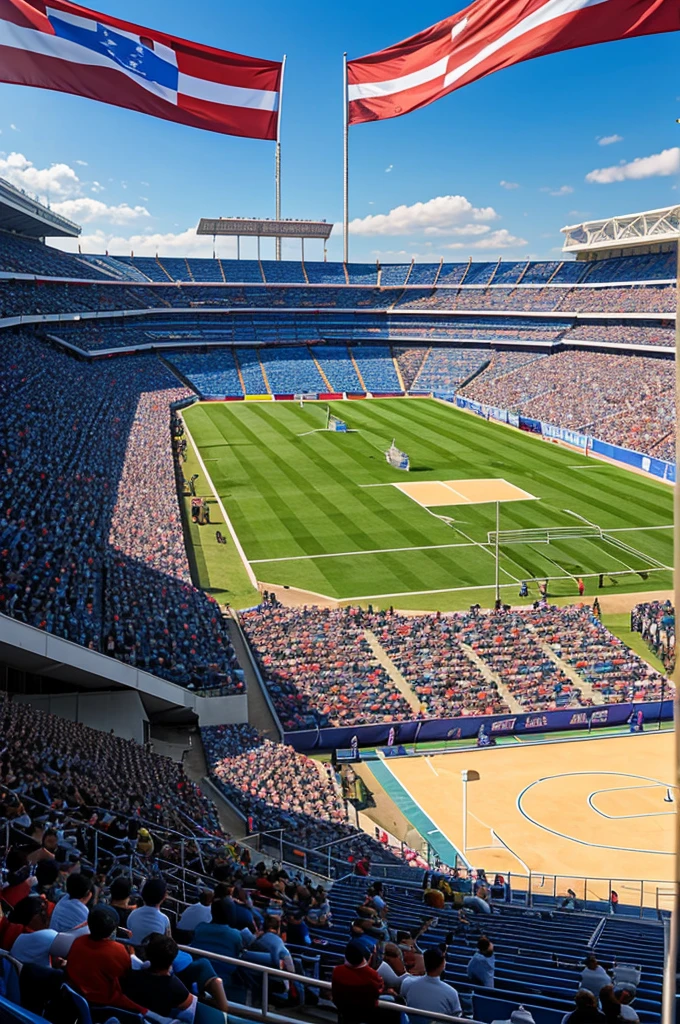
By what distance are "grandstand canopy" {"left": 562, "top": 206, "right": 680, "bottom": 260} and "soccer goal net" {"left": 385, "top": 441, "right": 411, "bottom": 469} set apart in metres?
29.6

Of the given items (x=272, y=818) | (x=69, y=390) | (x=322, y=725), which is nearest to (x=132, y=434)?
(x=69, y=390)

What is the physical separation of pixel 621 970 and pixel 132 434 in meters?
45.8

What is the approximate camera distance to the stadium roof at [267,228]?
9656cm

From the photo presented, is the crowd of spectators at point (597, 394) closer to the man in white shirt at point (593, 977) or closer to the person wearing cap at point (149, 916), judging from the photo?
the man in white shirt at point (593, 977)

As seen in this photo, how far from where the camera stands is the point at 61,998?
Answer: 4809mm

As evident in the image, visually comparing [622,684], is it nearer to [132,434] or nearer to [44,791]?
[44,791]

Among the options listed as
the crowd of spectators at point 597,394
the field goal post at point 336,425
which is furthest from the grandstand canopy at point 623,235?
the field goal post at point 336,425

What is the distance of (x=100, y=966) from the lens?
494 cm

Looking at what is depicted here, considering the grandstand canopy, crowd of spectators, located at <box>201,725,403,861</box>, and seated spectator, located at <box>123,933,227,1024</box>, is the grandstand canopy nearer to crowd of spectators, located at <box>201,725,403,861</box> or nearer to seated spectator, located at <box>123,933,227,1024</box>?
crowd of spectators, located at <box>201,725,403,861</box>

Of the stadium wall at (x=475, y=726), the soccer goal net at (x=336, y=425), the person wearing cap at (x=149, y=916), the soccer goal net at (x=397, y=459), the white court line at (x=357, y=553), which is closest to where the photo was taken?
the person wearing cap at (x=149, y=916)

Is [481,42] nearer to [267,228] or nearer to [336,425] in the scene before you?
[336,425]

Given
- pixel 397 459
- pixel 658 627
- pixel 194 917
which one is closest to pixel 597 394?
pixel 397 459

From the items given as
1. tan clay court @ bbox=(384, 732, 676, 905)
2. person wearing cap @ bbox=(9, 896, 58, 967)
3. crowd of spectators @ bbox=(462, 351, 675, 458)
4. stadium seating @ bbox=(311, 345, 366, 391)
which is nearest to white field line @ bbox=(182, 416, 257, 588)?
tan clay court @ bbox=(384, 732, 676, 905)

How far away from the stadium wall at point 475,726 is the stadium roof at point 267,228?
81.7 meters
